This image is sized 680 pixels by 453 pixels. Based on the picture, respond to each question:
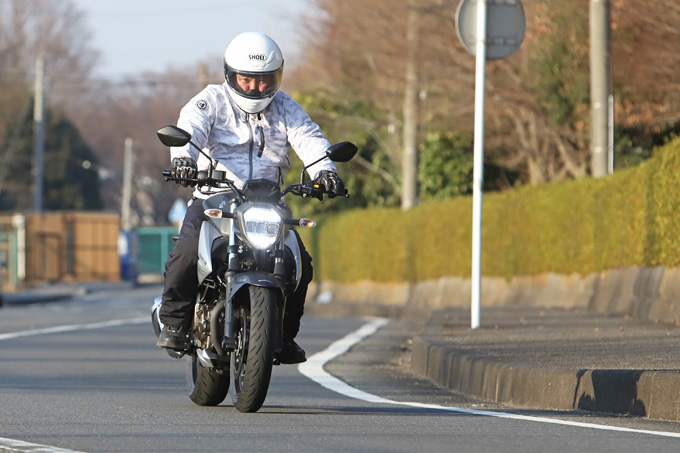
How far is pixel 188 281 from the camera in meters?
7.11

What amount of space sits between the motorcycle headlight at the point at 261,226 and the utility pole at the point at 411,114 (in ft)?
63.2

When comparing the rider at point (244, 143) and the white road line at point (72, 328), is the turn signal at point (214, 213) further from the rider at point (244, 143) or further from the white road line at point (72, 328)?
the white road line at point (72, 328)

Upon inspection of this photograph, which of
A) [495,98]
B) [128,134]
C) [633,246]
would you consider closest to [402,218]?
[495,98]

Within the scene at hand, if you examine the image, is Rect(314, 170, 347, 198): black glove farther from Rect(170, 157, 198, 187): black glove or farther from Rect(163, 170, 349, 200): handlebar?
Rect(170, 157, 198, 187): black glove

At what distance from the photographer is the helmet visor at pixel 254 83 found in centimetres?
730

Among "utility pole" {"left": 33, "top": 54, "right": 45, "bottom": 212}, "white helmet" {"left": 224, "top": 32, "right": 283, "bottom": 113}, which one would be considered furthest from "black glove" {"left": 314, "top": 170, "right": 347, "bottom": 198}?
"utility pole" {"left": 33, "top": 54, "right": 45, "bottom": 212}

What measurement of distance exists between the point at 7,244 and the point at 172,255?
131 feet

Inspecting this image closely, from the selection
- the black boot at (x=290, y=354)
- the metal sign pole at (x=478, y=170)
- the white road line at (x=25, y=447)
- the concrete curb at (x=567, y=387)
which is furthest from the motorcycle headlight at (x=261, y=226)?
the metal sign pole at (x=478, y=170)

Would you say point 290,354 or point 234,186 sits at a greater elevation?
point 234,186

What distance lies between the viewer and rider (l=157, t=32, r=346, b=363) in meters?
7.12

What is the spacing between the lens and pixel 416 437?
598cm

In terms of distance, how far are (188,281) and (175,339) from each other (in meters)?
0.34

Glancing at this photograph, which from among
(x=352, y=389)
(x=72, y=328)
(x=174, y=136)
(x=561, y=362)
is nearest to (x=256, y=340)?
(x=174, y=136)

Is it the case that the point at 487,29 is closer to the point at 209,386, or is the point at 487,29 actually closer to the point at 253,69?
the point at 253,69
